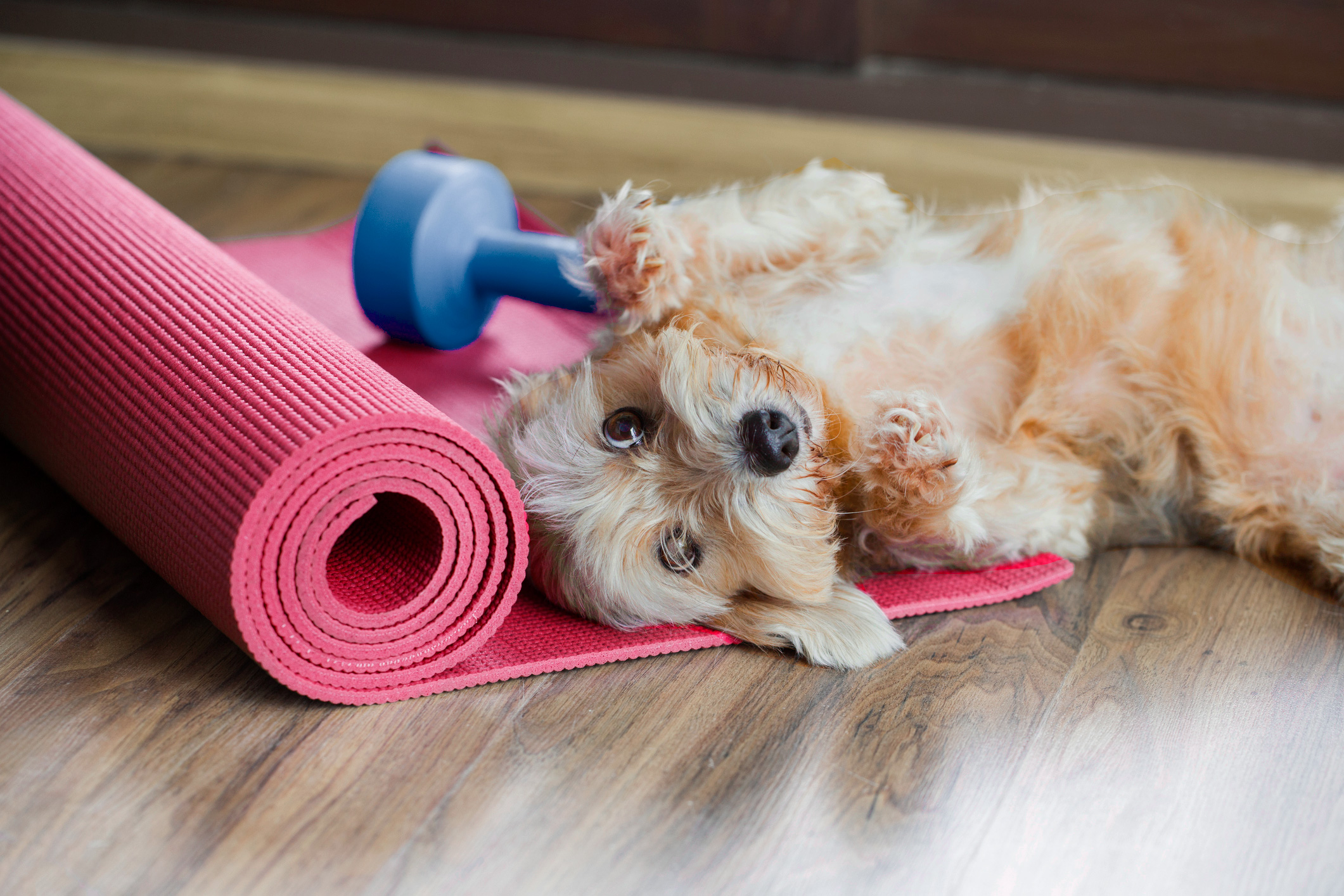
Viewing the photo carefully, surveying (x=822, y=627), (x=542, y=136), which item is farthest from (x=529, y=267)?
(x=542, y=136)

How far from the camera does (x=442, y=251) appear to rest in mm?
2672

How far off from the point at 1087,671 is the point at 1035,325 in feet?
2.33

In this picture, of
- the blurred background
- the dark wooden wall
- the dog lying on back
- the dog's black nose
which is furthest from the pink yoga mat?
the dark wooden wall

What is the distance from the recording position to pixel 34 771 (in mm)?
1797

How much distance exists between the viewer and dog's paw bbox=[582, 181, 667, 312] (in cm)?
221

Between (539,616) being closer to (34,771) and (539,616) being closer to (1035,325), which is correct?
(34,771)

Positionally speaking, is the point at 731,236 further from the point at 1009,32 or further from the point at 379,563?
the point at 1009,32

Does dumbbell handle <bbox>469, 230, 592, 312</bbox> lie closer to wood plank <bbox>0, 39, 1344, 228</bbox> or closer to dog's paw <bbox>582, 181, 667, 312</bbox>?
dog's paw <bbox>582, 181, 667, 312</bbox>

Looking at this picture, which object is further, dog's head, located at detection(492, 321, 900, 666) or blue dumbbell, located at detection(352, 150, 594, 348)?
blue dumbbell, located at detection(352, 150, 594, 348)

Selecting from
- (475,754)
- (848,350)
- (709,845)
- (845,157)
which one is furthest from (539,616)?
(845,157)

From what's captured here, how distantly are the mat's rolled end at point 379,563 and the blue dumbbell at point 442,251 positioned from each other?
0.71 metres

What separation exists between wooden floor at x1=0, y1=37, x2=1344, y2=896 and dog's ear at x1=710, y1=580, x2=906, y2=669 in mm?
37

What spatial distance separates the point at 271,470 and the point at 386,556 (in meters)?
0.41

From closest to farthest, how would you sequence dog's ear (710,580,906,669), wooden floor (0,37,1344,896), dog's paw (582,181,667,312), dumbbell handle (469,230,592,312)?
1. wooden floor (0,37,1344,896)
2. dog's ear (710,580,906,669)
3. dog's paw (582,181,667,312)
4. dumbbell handle (469,230,592,312)
